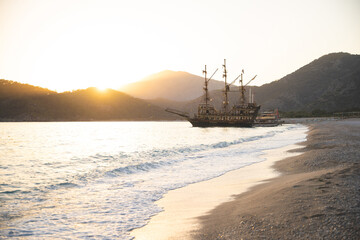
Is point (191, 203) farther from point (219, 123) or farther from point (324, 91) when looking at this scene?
point (324, 91)

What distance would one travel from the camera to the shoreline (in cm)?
585

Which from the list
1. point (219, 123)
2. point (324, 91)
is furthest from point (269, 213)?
point (324, 91)

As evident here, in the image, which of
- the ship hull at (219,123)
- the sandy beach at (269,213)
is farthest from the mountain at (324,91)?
the sandy beach at (269,213)

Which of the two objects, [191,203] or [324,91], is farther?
[324,91]

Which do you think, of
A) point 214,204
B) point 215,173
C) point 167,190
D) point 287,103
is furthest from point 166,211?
point 287,103

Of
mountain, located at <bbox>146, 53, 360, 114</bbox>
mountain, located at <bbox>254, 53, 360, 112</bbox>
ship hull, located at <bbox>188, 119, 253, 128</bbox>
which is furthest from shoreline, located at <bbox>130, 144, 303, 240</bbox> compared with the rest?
mountain, located at <bbox>146, 53, 360, 114</bbox>

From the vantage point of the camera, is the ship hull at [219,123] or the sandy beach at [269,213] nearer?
the sandy beach at [269,213]

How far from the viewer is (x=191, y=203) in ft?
26.8

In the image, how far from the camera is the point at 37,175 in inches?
595

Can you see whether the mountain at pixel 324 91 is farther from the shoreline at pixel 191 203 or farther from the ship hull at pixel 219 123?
the shoreline at pixel 191 203

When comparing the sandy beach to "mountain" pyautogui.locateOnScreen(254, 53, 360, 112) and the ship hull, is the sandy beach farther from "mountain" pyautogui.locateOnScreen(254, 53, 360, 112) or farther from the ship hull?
"mountain" pyautogui.locateOnScreen(254, 53, 360, 112)

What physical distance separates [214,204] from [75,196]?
213 inches

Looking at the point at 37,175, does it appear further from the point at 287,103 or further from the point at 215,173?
the point at 287,103

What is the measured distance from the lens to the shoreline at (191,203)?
5.85m
